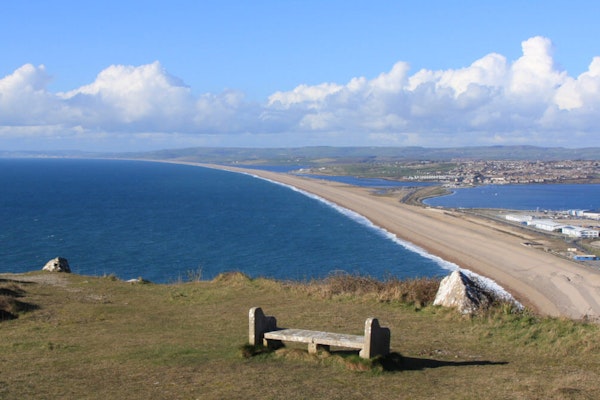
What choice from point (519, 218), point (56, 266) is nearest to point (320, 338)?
point (56, 266)

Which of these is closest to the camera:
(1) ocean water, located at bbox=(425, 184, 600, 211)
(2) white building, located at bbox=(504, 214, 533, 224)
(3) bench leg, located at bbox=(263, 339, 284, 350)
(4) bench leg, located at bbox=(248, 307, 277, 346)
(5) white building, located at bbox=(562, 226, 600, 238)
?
(4) bench leg, located at bbox=(248, 307, 277, 346)

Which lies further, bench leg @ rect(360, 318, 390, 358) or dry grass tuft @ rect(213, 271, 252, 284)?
dry grass tuft @ rect(213, 271, 252, 284)

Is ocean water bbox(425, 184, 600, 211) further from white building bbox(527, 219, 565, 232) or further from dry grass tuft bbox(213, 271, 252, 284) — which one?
dry grass tuft bbox(213, 271, 252, 284)

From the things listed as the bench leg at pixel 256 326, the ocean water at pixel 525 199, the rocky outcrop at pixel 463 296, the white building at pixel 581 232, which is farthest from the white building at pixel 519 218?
the bench leg at pixel 256 326

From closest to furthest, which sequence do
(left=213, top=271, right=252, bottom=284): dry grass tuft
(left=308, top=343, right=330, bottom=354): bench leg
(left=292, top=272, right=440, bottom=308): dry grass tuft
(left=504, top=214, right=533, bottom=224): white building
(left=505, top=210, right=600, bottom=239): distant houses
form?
(left=308, top=343, right=330, bottom=354): bench leg → (left=292, top=272, right=440, bottom=308): dry grass tuft → (left=213, top=271, right=252, bottom=284): dry grass tuft → (left=505, top=210, right=600, bottom=239): distant houses → (left=504, top=214, right=533, bottom=224): white building

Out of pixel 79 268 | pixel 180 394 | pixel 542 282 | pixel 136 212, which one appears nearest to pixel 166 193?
pixel 136 212

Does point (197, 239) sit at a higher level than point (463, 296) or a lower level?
lower

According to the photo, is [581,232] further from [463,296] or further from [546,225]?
[463,296]

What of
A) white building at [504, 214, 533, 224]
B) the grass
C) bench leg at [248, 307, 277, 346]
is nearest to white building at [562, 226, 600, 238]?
white building at [504, 214, 533, 224]
